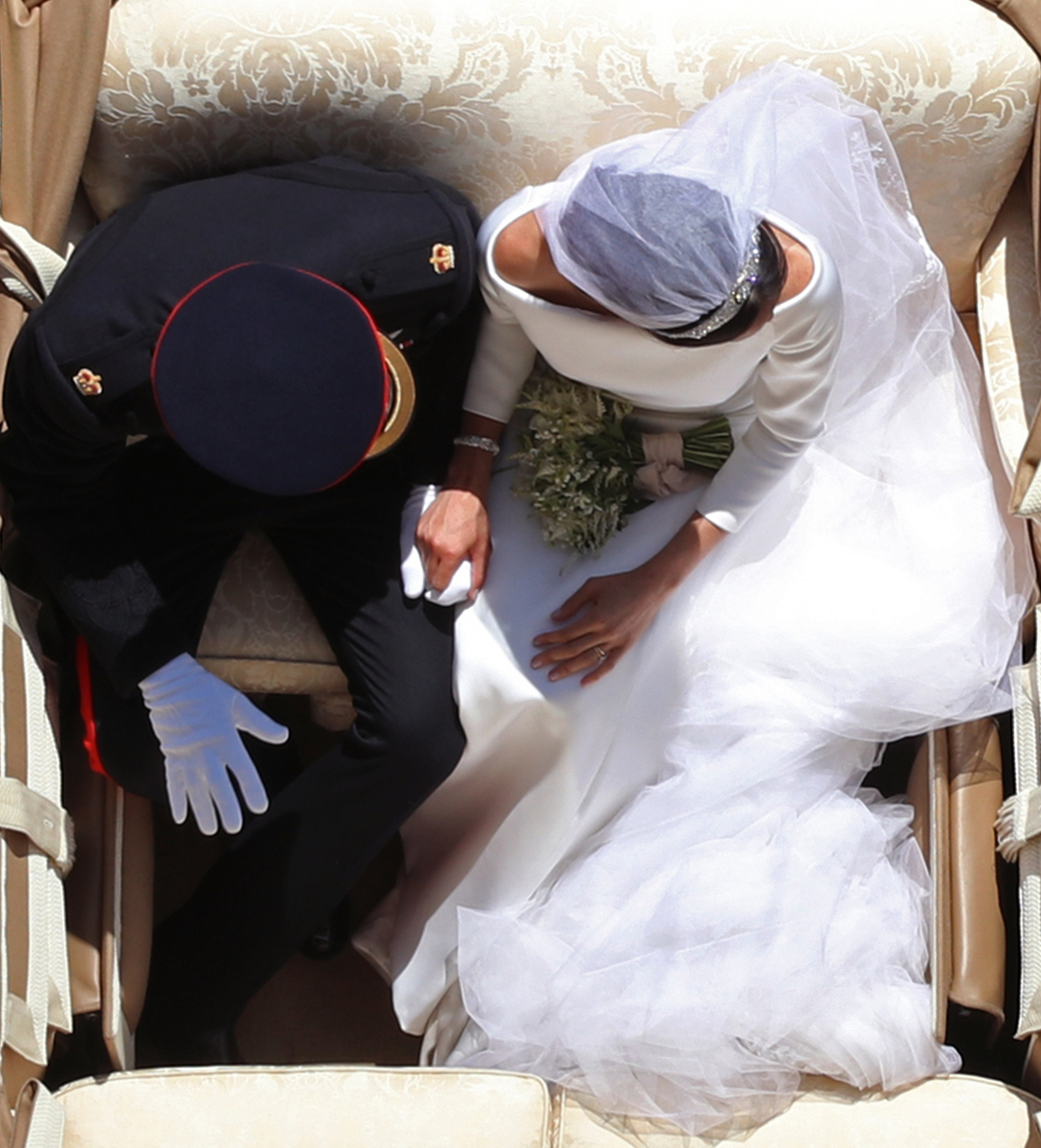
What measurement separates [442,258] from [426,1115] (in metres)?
1.05

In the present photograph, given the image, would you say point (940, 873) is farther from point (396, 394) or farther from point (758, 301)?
point (396, 394)

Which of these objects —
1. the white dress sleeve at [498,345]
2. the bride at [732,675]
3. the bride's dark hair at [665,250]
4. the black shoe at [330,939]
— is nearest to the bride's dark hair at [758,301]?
the bride's dark hair at [665,250]

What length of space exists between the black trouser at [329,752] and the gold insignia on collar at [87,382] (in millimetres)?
274

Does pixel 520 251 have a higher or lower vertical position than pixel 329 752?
higher

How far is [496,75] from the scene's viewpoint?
151 centimetres

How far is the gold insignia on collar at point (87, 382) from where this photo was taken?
4.10ft

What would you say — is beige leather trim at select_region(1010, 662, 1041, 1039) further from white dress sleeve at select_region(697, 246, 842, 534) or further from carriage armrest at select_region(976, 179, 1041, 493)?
white dress sleeve at select_region(697, 246, 842, 534)

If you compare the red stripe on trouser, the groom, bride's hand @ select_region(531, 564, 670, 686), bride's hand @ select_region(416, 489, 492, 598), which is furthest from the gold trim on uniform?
the red stripe on trouser

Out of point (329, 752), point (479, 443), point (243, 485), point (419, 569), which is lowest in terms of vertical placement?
point (329, 752)

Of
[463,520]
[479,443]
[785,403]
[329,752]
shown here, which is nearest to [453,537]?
[463,520]

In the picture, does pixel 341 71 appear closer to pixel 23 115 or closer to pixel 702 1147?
pixel 23 115

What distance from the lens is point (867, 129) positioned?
149cm

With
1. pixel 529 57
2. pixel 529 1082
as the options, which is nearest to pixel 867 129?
pixel 529 57

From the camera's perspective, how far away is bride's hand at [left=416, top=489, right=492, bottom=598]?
152cm
